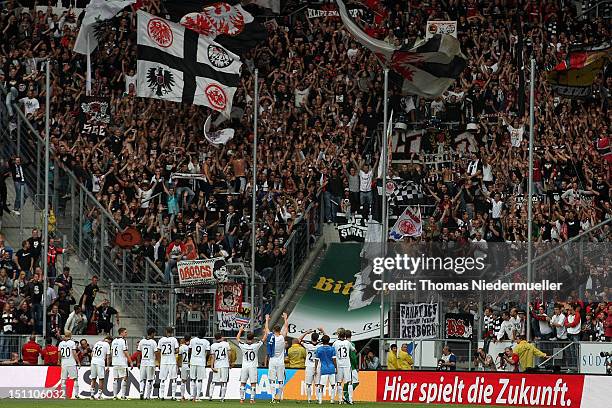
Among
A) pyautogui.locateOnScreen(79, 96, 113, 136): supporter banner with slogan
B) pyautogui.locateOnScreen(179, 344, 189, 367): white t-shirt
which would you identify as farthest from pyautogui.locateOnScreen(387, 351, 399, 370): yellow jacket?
pyautogui.locateOnScreen(79, 96, 113, 136): supporter banner with slogan

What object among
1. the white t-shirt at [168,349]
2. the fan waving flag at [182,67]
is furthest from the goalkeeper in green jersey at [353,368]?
the fan waving flag at [182,67]

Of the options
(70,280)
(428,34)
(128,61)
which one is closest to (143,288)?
(70,280)

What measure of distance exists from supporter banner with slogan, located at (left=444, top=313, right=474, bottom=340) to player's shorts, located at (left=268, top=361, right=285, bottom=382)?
13.4 ft

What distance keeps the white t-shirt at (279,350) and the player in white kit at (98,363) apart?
13.9ft

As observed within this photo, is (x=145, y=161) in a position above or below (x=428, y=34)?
below

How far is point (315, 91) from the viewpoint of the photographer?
47875 mm

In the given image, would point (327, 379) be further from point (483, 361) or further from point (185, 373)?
point (185, 373)

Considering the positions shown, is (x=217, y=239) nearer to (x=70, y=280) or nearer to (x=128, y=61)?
(x=70, y=280)

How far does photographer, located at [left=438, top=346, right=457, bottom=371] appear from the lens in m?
37.3

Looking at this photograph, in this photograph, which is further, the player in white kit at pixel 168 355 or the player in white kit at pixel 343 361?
the player in white kit at pixel 168 355

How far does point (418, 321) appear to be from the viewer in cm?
3712

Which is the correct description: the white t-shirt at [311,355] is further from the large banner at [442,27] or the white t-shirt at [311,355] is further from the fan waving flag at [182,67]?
the large banner at [442,27]

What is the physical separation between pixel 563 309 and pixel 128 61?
57.9ft

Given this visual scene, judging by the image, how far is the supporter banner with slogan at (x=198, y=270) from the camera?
4059 centimetres
